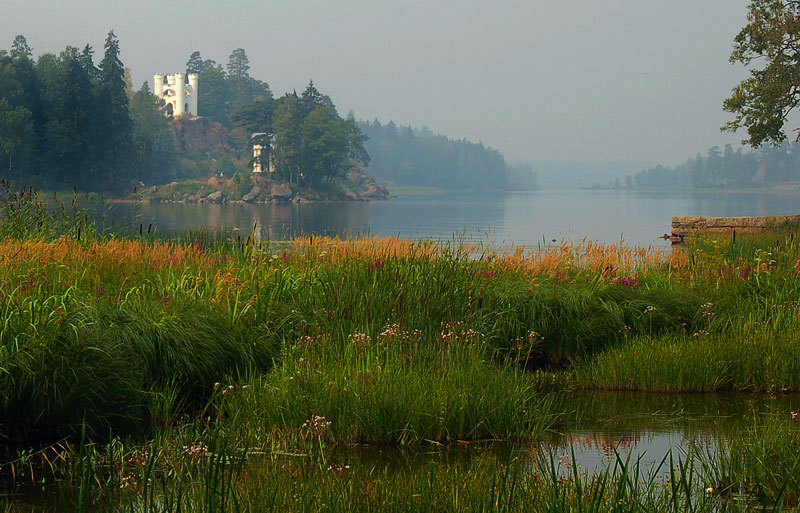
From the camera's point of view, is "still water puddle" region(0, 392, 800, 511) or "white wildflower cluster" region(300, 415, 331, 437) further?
"white wildflower cluster" region(300, 415, 331, 437)

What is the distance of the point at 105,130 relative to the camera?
84500 mm

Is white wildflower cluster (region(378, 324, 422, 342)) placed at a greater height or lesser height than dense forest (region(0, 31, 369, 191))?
lesser

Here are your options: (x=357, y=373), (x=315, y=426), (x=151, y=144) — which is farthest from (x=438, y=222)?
(x=315, y=426)

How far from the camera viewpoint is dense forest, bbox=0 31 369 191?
77062 millimetres

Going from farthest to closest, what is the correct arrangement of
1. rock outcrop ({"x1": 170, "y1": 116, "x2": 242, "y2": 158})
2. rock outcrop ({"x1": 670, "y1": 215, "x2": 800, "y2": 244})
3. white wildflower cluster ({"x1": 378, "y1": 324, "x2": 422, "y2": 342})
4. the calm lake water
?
rock outcrop ({"x1": 170, "y1": 116, "x2": 242, "y2": 158}) → the calm lake water → rock outcrop ({"x1": 670, "y1": 215, "x2": 800, "y2": 244}) → white wildflower cluster ({"x1": 378, "y1": 324, "x2": 422, "y2": 342})

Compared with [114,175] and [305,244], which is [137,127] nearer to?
[114,175]

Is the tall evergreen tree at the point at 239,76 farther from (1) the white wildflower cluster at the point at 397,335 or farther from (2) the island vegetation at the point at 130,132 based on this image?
(1) the white wildflower cluster at the point at 397,335

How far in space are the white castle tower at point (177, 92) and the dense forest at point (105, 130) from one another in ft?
60.2

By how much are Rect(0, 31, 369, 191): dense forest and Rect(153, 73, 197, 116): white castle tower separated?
60.2 ft

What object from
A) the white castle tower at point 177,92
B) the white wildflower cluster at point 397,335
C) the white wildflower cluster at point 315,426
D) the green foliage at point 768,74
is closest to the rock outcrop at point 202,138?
the white castle tower at point 177,92

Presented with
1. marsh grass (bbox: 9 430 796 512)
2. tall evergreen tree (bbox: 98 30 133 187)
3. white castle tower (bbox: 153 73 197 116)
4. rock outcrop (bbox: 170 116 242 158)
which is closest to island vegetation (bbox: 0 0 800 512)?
marsh grass (bbox: 9 430 796 512)

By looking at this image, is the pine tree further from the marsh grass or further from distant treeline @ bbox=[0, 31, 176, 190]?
the marsh grass

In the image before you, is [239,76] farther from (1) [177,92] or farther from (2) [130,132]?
(2) [130,132]

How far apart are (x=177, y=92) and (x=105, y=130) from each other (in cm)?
7192
